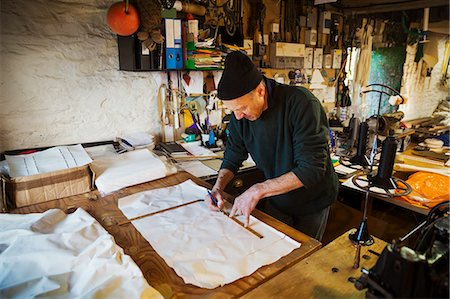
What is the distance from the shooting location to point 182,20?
7.07ft

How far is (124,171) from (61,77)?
81cm

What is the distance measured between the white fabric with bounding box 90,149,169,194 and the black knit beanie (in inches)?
24.6

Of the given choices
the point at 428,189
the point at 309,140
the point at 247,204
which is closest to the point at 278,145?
the point at 309,140

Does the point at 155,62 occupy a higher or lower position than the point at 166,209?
higher

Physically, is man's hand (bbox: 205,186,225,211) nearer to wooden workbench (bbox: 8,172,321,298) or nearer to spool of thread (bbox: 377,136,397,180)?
wooden workbench (bbox: 8,172,321,298)

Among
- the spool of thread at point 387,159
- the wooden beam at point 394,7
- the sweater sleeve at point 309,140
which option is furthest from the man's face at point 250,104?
the wooden beam at point 394,7

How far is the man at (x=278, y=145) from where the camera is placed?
1.26m

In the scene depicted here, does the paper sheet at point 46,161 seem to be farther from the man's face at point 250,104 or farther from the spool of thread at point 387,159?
the spool of thread at point 387,159

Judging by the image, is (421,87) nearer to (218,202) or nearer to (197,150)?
(197,150)

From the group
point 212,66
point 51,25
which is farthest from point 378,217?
point 51,25

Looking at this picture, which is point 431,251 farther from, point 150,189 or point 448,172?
point 448,172

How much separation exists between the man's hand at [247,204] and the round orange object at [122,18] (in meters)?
1.28

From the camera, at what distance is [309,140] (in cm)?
130

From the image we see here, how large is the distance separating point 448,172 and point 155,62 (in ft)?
7.09
